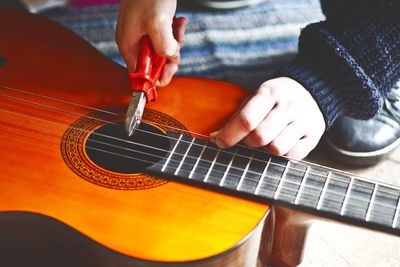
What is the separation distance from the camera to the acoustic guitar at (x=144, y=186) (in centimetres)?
54

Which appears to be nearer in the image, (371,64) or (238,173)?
(238,173)

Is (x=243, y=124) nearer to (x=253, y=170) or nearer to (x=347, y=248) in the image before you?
(x=253, y=170)

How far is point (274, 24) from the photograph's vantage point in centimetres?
130

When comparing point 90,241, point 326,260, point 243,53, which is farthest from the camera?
point 243,53

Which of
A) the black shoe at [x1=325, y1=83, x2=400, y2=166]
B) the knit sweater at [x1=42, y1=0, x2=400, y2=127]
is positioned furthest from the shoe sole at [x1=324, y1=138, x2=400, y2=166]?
the knit sweater at [x1=42, y1=0, x2=400, y2=127]

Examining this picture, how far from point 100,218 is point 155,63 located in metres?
0.29

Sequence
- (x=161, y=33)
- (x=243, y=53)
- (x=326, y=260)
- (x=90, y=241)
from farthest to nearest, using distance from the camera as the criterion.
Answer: (x=243, y=53), (x=326, y=260), (x=161, y=33), (x=90, y=241)

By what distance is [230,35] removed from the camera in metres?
1.27

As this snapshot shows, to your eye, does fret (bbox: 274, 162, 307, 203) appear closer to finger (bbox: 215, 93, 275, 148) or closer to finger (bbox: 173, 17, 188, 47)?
finger (bbox: 215, 93, 275, 148)

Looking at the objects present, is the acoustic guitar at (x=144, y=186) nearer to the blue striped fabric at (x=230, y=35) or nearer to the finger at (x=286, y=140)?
the finger at (x=286, y=140)

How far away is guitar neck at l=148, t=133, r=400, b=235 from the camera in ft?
1.79

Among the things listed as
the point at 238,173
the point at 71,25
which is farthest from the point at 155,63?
the point at 71,25

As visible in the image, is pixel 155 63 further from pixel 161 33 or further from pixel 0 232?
pixel 0 232

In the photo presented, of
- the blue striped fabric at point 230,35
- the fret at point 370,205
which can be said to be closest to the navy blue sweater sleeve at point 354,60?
the fret at point 370,205
